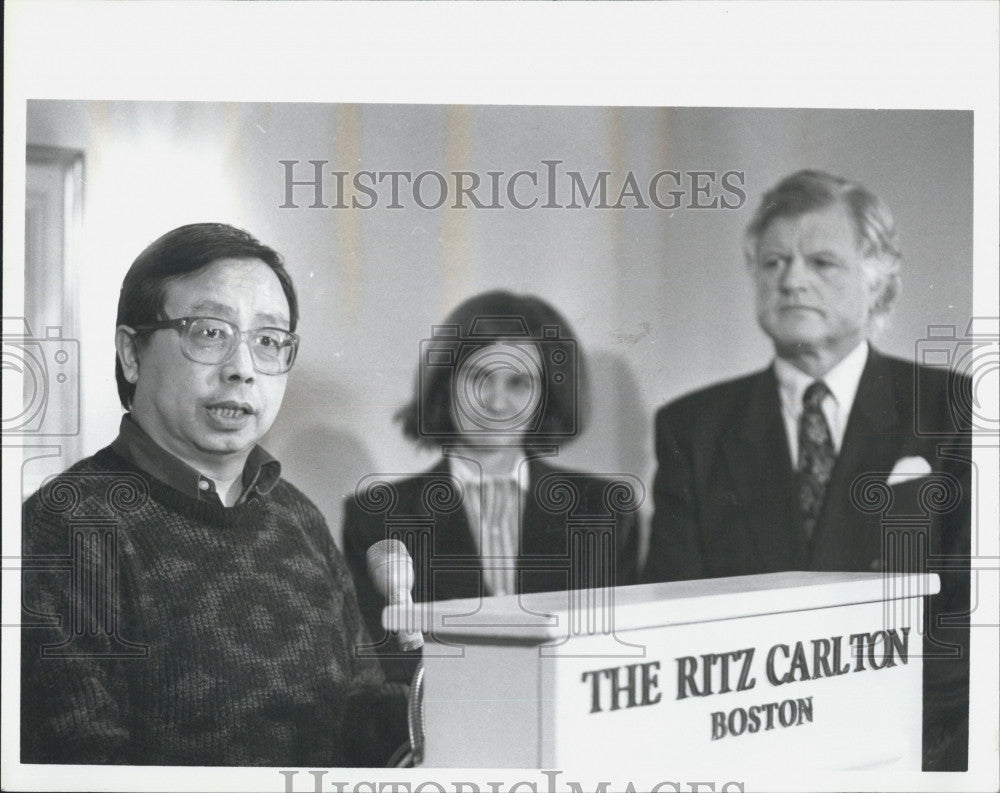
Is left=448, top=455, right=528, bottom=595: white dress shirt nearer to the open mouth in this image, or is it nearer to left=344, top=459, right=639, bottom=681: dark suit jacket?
left=344, top=459, right=639, bottom=681: dark suit jacket

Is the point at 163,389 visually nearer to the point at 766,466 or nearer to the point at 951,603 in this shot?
the point at 766,466

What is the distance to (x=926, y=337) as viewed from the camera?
274 cm

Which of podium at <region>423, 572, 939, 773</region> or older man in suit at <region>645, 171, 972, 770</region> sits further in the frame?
older man in suit at <region>645, 171, 972, 770</region>

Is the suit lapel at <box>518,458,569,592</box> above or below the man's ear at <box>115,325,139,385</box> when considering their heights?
below

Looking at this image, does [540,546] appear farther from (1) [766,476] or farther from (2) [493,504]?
(1) [766,476]

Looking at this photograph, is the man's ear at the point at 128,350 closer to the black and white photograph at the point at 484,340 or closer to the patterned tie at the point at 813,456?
the black and white photograph at the point at 484,340

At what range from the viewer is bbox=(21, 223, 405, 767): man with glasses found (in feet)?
8.82

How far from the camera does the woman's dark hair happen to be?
2713 millimetres

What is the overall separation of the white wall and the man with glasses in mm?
82

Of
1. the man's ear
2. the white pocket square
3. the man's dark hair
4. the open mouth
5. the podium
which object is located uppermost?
the man's dark hair

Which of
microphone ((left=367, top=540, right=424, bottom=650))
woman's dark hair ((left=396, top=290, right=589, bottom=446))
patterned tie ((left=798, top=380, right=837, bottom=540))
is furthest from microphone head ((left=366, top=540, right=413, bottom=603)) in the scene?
patterned tie ((left=798, top=380, right=837, bottom=540))

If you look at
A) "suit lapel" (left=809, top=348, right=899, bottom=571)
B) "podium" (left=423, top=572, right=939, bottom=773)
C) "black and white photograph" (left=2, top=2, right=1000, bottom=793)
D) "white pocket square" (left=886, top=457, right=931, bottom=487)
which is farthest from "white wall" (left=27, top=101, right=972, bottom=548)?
"podium" (left=423, top=572, right=939, bottom=773)

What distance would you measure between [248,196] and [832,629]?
1.68m

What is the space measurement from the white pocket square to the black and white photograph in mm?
14
